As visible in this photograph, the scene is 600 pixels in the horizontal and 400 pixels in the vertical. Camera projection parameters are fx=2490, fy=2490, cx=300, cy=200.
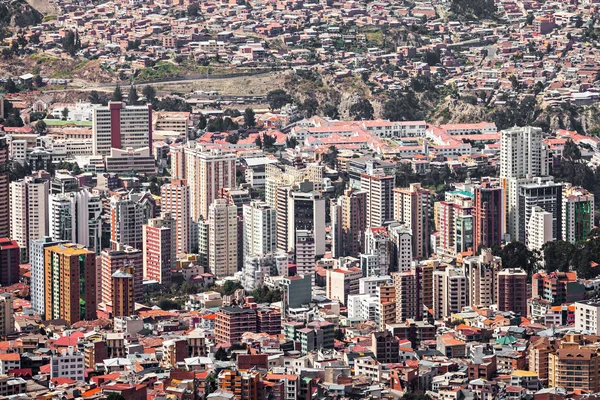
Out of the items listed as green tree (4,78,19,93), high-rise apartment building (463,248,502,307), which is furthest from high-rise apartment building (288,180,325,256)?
green tree (4,78,19,93)

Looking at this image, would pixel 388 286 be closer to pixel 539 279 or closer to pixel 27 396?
pixel 539 279

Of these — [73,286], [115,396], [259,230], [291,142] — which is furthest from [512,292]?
[291,142]

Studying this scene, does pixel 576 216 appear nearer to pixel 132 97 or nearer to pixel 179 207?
pixel 179 207

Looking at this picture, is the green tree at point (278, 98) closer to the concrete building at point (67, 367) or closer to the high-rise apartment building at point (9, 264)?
the high-rise apartment building at point (9, 264)

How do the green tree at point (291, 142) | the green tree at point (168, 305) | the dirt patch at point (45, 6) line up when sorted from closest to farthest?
the green tree at point (168, 305)
the green tree at point (291, 142)
the dirt patch at point (45, 6)

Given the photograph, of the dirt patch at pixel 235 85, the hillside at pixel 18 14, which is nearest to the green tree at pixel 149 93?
the dirt patch at pixel 235 85

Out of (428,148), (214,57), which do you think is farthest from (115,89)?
(428,148)
